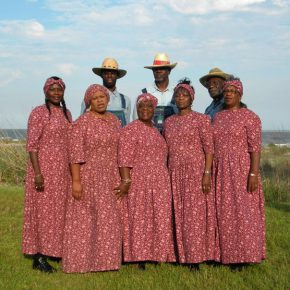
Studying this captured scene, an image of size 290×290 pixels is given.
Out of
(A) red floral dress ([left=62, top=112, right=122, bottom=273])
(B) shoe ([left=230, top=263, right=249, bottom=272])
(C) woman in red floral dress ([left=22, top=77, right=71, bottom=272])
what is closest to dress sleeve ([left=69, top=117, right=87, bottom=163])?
(A) red floral dress ([left=62, top=112, right=122, bottom=273])

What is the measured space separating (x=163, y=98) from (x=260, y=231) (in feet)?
7.43

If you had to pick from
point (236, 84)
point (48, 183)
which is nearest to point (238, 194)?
point (236, 84)

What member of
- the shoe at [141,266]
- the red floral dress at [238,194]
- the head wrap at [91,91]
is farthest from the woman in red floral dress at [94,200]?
the red floral dress at [238,194]

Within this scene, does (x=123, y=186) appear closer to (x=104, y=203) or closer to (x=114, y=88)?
(x=104, y=203)

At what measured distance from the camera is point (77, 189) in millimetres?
5793

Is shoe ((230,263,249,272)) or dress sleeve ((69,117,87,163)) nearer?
dress sleeve ((69,117,87,163))

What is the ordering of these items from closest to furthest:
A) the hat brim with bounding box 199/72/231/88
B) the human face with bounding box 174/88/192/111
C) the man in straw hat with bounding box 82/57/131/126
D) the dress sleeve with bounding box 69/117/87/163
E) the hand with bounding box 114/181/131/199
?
the dress sleeve with bounding box 69/117/87/163, the hand with bounding box 114/181/131/199, the human face with bounding box 174/88/192/111, the hat brim with bounding box 199/72/231/88, the man in straw hat with bounding box 82/57/131/126

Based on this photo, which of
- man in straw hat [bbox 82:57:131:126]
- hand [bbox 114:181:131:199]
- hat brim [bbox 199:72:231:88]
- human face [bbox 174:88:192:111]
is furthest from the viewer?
man in straw hat [bbox 82:57:131:126]

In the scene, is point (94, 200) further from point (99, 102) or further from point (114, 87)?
point (114, 87)

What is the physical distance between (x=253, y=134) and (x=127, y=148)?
1402mm

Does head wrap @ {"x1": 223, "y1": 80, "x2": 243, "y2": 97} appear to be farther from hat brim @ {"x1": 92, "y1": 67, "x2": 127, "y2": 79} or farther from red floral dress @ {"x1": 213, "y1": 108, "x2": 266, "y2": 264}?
hat brim @ {"x1": 92, "y1": 67, "x2": 127, "y2": 79}

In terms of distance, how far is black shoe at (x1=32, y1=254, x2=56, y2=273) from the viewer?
19.7 ft

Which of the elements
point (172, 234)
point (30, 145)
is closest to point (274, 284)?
point (172, 234)

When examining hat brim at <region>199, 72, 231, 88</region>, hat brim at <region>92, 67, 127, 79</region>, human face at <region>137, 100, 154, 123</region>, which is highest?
hat brim at <region>92, 67, 127, 79</region>
